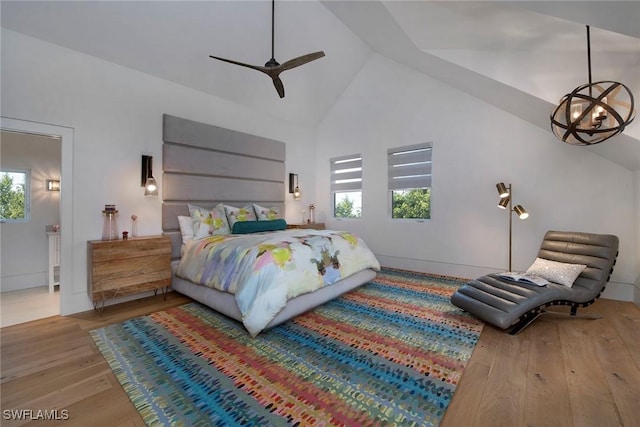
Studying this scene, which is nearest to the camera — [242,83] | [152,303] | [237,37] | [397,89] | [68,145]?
[68,145]

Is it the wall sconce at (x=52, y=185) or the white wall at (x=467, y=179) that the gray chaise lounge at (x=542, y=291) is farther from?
the wall sconce at (x=52, y=185)

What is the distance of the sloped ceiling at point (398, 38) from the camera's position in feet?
7.79

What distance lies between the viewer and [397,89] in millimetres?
4656

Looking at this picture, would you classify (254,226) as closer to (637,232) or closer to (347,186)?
(347,186)

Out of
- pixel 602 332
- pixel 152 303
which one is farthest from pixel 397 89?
pixel 152 303

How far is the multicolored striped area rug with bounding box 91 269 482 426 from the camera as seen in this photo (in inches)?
57.1

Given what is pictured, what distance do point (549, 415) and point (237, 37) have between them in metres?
4.58

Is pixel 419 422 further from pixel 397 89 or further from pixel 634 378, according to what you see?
pixel 397 89

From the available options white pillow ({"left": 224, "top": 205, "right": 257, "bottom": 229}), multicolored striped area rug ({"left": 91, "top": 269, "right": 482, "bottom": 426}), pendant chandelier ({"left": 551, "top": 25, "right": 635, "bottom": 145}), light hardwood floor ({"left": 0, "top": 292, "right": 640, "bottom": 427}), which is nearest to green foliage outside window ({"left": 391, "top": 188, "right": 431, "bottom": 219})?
multicolored striped area rug ({"left": 91, "top": 269, "right": 482, "bottom": 426})

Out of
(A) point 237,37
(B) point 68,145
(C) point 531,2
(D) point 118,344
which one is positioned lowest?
(D) point 118,344

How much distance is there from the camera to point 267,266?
2357 millimetres

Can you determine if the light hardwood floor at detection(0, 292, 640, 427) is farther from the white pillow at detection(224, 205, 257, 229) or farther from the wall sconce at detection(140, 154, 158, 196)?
the white pillow at detection(224, 205, 257, 229)

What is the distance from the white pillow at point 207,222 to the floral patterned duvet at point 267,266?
0.86ft

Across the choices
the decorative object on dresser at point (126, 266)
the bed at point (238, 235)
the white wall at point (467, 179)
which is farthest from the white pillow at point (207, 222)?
the white wall at point (467, 179)
